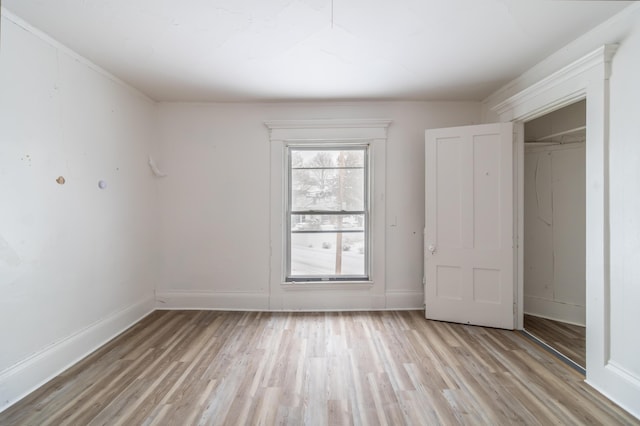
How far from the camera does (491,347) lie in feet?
9.18

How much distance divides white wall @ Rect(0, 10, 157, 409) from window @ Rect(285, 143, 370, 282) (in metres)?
1.79

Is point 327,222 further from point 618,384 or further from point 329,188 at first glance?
point 618,384

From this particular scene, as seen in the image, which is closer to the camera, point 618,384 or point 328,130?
point 618,384

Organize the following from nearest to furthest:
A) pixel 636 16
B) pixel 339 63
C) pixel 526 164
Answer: pixel 636 16, pixel 339 63, pixel 526 164

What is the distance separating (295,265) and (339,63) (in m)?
2.37

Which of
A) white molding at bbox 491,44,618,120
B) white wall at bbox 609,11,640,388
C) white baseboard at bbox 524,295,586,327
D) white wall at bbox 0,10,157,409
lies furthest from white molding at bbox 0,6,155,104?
white baseboard at bbox 524,295,586,327

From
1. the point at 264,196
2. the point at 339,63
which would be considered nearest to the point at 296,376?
the point at 264,196

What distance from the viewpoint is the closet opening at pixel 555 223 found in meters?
3.40

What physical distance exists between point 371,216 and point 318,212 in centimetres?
66

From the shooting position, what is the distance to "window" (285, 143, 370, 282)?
3840mm

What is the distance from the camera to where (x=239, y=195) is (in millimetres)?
3791

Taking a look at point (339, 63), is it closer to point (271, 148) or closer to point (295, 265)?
point (271, 148)

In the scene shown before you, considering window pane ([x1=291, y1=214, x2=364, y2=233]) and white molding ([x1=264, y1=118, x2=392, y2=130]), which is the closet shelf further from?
window pane ([x1=291, y1=214, x2=364, y2=233])

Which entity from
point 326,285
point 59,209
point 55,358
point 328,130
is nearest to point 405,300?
point 326,285
